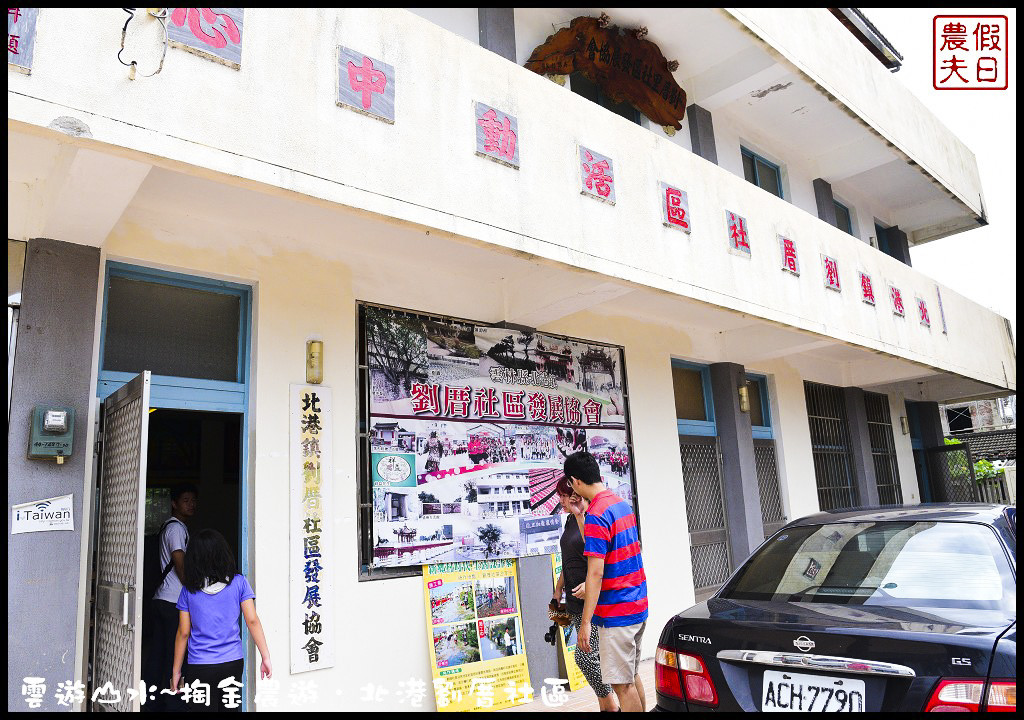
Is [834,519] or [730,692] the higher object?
[834,519]

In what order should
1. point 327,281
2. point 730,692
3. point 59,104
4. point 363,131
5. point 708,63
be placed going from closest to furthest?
1. point 730,692
2. point 59,104
3. point 363,131
4. point 327,281
5. point 708,63

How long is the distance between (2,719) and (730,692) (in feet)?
10.8

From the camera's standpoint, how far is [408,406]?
19.3 feet

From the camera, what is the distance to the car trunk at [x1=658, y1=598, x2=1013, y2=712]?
8.43ft

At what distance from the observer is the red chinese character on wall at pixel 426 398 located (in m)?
5.94

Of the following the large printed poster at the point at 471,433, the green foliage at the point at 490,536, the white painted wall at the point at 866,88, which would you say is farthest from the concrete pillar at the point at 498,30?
the green foliage at the point at 490,536

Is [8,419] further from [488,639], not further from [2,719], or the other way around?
[488,639]

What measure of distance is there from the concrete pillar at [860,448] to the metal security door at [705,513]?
404 centimetres

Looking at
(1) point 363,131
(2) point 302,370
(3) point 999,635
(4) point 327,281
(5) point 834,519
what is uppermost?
(1) point 363,131

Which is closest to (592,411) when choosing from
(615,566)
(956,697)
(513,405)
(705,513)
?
(513,405)

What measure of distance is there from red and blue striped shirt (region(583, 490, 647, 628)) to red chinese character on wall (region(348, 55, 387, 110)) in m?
2.85

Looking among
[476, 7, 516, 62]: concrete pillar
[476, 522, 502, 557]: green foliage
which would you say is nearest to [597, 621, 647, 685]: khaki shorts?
[476, 522, 502, 557]: green foliage

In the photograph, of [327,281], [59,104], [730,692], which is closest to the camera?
[730,692]

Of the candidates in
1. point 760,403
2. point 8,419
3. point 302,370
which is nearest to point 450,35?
point 302,370
